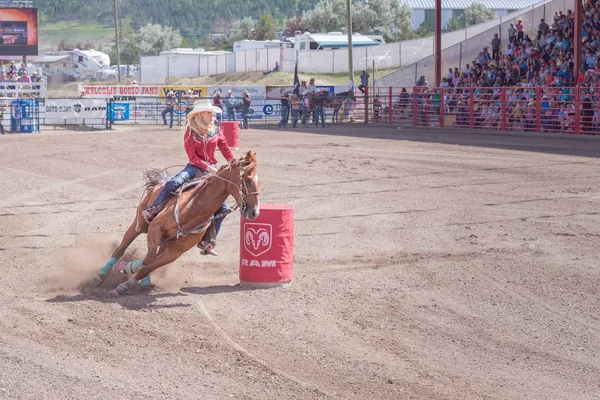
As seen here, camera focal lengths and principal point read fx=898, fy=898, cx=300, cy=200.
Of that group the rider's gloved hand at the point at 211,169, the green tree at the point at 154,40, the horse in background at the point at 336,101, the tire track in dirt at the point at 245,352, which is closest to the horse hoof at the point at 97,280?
the tire track in dirt at the point at 245,352

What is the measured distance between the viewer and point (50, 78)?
83812 millimetres

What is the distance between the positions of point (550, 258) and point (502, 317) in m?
2.93

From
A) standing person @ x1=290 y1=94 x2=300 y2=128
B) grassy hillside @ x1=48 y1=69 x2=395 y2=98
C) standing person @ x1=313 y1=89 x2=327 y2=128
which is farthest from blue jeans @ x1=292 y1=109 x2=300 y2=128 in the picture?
grassy hillside @ x1=48 y1=69 x2=395 y2=98

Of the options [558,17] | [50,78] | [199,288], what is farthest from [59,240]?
[50,78]

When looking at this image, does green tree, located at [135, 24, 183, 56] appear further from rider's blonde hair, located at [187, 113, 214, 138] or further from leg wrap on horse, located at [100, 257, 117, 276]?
rider's blonde hair, located at [187, 113, 214, 138]

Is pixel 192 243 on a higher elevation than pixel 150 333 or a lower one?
higher

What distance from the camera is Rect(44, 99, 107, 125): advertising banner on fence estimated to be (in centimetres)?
3669

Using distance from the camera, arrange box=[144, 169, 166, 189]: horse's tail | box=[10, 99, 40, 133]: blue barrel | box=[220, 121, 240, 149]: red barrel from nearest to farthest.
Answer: box=[144, 169, 166, 189]: horse's tail
box=[220, 121, 240, 149]: red barrel
box=[10, 99, 40, 133]: blue barrel

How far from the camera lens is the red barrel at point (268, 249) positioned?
973cm

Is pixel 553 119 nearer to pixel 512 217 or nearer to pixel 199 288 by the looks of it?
pixel 512 217

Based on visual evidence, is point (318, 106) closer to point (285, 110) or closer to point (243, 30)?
point (285, 110)

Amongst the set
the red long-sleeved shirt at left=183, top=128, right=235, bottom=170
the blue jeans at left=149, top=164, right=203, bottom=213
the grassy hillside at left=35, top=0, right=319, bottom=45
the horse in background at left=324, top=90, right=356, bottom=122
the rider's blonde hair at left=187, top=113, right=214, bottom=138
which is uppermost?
the grassy hillside at left=35, top=0, right=319, bottom=45

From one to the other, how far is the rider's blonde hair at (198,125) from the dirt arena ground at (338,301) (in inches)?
67.3

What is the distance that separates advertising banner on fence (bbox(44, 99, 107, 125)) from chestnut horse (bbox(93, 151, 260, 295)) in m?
28.4
